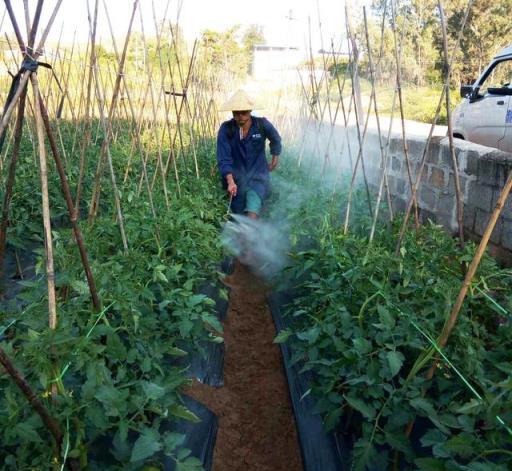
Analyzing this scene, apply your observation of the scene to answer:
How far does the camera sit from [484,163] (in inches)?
128

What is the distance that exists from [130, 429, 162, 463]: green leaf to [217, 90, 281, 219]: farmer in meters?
3.25

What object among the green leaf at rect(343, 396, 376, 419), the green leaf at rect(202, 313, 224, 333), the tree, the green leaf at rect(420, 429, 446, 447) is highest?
the tree

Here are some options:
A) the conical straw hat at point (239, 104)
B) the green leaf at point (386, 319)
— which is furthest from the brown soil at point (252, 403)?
the conical straw hat at point (239, 104)

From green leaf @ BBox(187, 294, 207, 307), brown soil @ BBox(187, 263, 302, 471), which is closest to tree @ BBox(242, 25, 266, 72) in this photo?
brown soil @ BBox(187, 263, 302, 471)

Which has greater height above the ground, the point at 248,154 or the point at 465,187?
the point at 248,154

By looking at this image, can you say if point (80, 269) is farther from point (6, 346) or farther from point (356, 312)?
point (356, 312)

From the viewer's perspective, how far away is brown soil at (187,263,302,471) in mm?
2250

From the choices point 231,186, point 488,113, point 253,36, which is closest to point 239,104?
point 231,186

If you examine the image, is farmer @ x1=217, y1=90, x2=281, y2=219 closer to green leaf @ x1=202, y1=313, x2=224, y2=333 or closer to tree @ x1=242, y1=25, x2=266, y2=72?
green leaf @ x1=202, y1=313, x2=224, y2=333

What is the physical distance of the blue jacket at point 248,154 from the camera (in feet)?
15.7

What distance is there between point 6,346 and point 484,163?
9.57ft

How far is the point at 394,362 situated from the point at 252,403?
3.88 feet

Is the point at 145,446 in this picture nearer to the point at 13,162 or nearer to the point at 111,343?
the point at 111,343

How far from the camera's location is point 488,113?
4.99 metres
